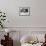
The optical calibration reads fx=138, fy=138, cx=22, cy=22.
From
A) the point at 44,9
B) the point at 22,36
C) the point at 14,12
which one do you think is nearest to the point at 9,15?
the point at 14,12

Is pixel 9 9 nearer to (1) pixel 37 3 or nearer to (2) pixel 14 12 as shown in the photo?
(2) pixel 14 12

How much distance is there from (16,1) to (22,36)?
946 millimetres

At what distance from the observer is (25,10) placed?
3658 mm

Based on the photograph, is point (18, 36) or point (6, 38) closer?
point (6, 38)

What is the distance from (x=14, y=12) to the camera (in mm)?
3686

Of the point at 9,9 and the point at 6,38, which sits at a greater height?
the point at 9,9

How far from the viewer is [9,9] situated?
3.68 m

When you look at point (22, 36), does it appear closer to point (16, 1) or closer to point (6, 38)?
point (6, 38)

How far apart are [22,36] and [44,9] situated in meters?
0.93

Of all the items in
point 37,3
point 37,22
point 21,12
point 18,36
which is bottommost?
point 18,36

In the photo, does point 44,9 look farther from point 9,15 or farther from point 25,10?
point 9,15


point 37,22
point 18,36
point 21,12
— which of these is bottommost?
point 18,36

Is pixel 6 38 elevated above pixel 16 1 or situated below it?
below

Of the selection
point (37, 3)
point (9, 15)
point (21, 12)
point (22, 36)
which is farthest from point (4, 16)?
point (37, 3)
